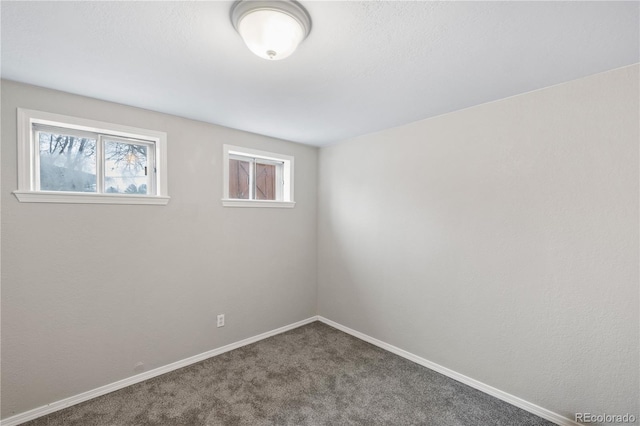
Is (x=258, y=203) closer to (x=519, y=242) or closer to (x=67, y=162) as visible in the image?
(x=67, y=162)

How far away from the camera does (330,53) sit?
1.55m

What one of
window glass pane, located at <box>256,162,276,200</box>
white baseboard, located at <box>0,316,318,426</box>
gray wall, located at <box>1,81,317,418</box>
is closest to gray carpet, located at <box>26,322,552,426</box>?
white baseboard, located at <box>0,316,318,426</box>

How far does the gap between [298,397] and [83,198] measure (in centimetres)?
223

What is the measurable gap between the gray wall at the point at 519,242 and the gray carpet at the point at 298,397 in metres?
0.27

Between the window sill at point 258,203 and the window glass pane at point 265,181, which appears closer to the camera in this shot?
the window sill at point 258,203

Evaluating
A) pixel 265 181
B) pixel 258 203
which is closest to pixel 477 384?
pixel 258 203

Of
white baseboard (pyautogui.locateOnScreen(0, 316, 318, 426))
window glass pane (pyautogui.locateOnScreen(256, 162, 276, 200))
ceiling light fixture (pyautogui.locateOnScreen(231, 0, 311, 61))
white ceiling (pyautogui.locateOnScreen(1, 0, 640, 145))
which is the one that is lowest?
white baseboard (pyautogui.locateOnScreen(0, 316, 318, 426))

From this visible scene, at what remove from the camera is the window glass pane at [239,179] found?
10.0 ft

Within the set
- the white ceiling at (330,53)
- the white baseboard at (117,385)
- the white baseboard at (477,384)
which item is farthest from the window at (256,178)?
the white baseboard at (477,384)

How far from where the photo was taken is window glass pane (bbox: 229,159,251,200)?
305 cm

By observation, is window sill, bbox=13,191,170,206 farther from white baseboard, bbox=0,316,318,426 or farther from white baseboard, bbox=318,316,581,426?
white baseboard, bbox=318,316,581,426

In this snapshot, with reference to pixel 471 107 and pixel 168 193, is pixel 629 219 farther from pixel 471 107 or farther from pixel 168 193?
pixel 168 193

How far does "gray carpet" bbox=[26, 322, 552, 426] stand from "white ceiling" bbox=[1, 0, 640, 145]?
7.56ft

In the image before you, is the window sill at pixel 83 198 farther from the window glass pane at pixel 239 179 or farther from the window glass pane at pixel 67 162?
the window glass pane at pixel 239 179
